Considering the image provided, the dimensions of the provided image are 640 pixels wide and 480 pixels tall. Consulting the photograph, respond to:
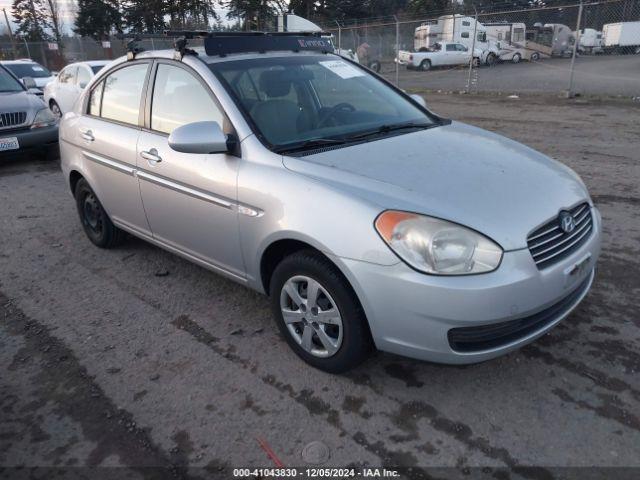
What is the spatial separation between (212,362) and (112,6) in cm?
5209

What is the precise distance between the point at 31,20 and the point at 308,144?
62.8m

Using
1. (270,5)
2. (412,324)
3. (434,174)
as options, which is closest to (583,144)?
(434,174)

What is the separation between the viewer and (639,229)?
14.9ft

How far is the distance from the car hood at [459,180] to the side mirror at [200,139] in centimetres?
42

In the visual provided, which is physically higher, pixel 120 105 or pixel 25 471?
pixel 120 105

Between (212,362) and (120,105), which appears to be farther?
(120,105)

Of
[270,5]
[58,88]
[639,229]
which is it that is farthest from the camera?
[270,5]

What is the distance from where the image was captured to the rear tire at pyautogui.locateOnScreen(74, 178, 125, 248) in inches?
181

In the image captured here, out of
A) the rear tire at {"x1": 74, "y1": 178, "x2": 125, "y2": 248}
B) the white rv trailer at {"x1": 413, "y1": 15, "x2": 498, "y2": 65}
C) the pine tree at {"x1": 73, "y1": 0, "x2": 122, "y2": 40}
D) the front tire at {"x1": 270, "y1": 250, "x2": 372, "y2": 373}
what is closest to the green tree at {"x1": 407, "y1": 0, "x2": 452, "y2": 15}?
the white rv trailer at {"x1": 413, "y1": 15, "x2": 498, "y2": 65}

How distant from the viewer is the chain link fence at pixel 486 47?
77.3 feet

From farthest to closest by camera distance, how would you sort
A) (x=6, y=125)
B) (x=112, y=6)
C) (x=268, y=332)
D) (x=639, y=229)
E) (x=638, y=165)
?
(x=112, y=6) < (x=6, y=125) < (x=638, y=165) < (x=639, y=229) < (x=268, y=332)

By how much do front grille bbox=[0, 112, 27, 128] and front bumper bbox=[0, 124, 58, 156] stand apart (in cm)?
11

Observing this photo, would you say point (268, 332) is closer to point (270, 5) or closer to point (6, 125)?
point (6, 125)

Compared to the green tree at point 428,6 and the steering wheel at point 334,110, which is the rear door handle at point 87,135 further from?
the green tree at point 428,6
